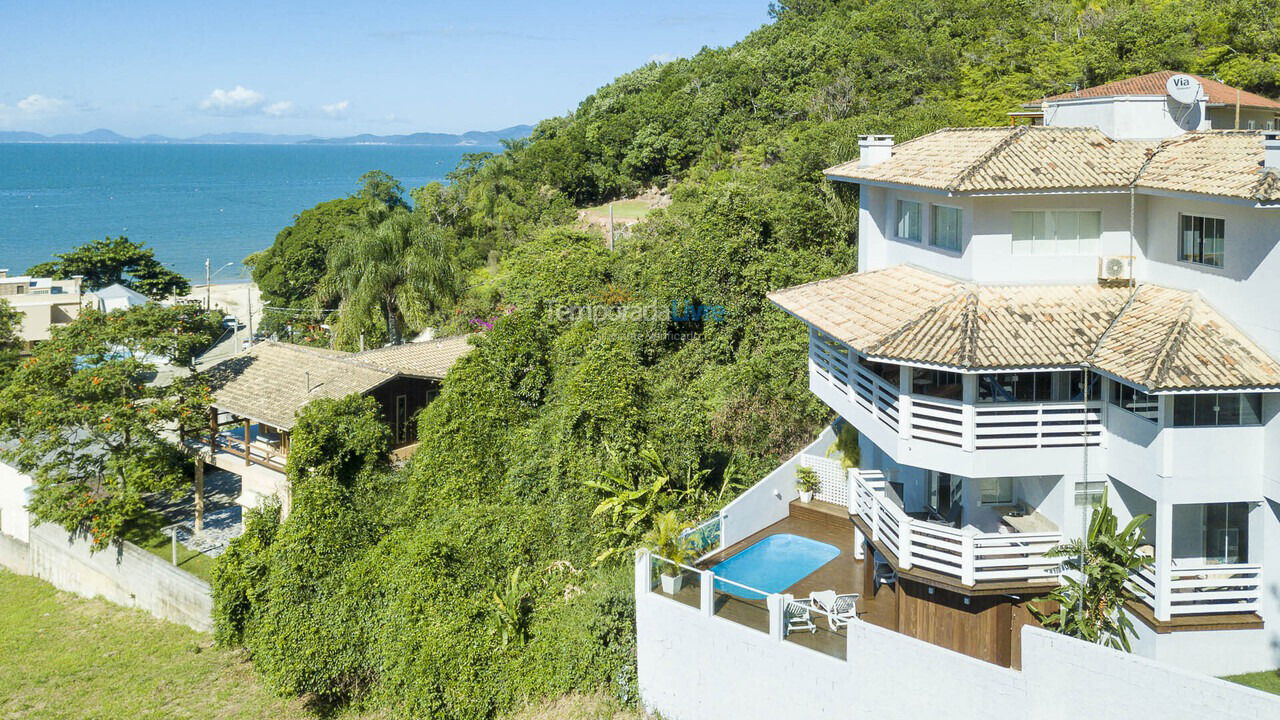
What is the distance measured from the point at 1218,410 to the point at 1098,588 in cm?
296

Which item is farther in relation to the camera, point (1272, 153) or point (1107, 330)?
point (1107, 330)

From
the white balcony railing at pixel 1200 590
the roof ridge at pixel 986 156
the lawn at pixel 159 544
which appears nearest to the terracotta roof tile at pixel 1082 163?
the roof ridge at pixel 986 156

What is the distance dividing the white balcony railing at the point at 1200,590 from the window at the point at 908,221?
25.3 feet

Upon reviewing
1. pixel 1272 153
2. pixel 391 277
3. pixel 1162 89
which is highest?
pixel 1162 89

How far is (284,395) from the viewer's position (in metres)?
29.0

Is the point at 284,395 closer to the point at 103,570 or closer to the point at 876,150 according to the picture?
the point at 103,570

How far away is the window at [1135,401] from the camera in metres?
14.3

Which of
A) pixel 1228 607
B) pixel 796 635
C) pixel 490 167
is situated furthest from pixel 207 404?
pixel 490 167

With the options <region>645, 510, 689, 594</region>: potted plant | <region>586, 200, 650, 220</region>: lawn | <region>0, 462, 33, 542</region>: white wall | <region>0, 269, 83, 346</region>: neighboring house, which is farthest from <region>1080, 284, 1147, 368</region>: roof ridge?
<region>0, 269, 83, 346</region>: neighboring house

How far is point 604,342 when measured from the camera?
75.8 feet

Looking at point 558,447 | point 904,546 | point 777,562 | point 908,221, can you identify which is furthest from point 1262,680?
point 558,447

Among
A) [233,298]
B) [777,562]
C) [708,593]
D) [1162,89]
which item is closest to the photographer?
[708,593]

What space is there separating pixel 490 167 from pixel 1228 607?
5651 cm

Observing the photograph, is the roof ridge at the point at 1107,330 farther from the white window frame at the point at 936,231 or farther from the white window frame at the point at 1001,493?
the white window frame at the point at 1001,493
